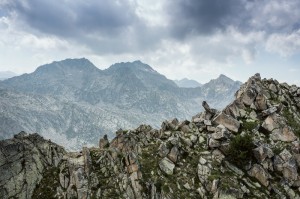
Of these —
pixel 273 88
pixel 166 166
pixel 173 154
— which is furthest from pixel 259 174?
pixel 273 88

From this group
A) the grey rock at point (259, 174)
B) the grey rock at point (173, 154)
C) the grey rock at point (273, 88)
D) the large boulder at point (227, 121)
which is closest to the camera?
the grey rock at point (259, 174)

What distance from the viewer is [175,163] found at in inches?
2352

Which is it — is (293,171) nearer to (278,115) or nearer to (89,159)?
(278,115)

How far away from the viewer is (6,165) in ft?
169

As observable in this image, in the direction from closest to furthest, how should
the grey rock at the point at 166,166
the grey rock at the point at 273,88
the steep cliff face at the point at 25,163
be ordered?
1. the steep cliff face at the point at 25,163
2. the grey rock at the point at 166,166
3. the grey rock at the point at 273,88

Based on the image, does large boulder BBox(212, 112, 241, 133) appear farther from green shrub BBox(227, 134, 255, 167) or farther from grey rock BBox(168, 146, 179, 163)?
grey rock BBox(168, 146, 179, 163)

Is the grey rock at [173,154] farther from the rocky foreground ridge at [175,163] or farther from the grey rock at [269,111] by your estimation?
the grey rock at [269,111]

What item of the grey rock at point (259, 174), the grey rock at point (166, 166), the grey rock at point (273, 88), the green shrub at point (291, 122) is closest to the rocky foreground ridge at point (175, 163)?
the grey rock at point (166, 166)

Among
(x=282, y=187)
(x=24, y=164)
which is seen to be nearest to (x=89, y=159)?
(x=24, y=164)

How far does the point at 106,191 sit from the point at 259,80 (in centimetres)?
5170

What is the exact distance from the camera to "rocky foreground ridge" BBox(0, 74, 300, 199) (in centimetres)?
5216

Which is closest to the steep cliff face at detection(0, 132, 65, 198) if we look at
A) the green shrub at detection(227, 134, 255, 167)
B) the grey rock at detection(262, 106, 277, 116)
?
the green shrub at detection(227, 134, 255, 167)

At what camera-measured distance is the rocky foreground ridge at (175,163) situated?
5216 cm

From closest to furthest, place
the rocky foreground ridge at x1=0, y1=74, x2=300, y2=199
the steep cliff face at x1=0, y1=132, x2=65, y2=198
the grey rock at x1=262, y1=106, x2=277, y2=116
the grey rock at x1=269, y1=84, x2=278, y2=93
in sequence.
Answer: the steep cliff face at x1=0, y1=132, x2=65, y2=198 < the rocky foreground ridge at x1=0, y1=74, x2=300, y2=199 < the grey rock at x1=262, y1=106, x2=277, y2=116 < the grey rock at x1=269, y1=84, x2=278, y2=93
